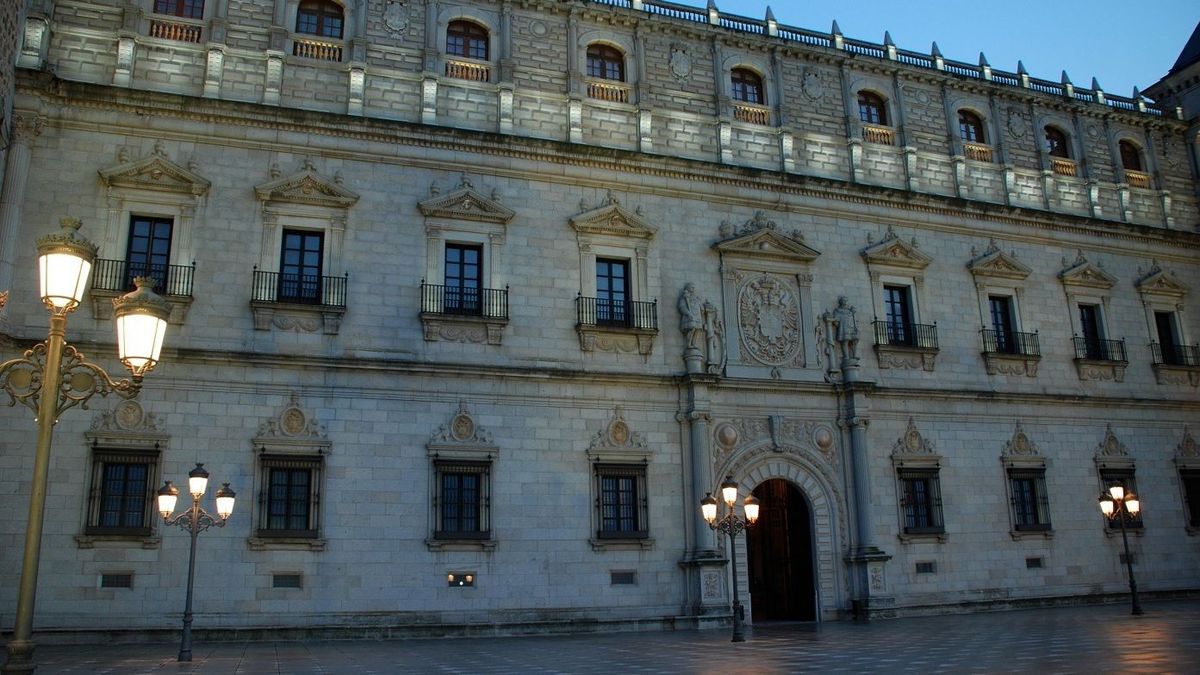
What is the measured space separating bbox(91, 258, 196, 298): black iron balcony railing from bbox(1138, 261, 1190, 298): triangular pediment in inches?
1050

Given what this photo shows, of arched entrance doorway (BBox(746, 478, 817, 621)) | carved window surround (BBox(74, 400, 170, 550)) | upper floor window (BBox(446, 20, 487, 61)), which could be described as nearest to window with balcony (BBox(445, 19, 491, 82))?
upper floor window (BBox(446, 20, 487, 61))

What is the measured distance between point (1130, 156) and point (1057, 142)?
3.18m

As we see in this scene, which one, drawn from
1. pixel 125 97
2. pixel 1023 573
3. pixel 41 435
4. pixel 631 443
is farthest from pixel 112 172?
pixel 1023 573

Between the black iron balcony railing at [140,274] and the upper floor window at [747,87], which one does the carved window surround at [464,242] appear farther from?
the upper floor window at [747,87]

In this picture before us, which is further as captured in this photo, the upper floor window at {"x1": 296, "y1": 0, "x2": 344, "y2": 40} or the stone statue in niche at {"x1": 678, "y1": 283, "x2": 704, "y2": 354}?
the stone statue in niche at {"x1": 678, "y1": 283, "x2": 704, "y2": 354}

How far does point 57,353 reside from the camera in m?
7.92

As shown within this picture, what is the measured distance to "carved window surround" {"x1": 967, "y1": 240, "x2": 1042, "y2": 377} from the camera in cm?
2612

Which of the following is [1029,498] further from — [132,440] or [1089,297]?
[132,440]

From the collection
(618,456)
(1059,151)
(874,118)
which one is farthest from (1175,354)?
(618,456)

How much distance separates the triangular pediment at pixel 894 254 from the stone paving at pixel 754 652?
962cm

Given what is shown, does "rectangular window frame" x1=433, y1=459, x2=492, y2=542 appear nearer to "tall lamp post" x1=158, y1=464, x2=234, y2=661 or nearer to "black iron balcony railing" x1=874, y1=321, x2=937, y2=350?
"tall lamp post" x1=158, y1=464, x2=234, y2=661

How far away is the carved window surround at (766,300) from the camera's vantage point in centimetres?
2369

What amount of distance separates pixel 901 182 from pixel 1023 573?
1106cm

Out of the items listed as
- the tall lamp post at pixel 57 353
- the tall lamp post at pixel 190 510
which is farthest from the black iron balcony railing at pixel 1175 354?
the tall lamp post at pixel 57 353
